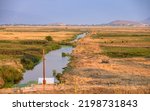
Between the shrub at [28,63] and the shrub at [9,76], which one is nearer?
the shrub at [9,76]

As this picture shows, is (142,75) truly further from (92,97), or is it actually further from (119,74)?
(92,97)

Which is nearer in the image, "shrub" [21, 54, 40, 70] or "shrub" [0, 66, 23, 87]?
"shrub" [0, 66, 23, 87]

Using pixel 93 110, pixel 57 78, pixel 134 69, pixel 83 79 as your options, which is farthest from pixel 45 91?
pixel 134 69

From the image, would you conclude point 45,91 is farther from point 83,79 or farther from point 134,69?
point 134,69

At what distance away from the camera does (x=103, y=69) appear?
27.2 meters

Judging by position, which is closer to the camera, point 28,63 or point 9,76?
point 9,76

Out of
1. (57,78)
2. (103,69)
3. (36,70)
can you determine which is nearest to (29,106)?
(57,78)

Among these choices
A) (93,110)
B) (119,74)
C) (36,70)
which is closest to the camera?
(93,110)

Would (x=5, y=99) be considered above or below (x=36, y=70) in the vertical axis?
above

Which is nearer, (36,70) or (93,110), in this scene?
(93,110)

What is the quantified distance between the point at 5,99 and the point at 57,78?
1606cm

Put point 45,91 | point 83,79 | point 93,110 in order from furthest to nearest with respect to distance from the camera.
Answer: point 83,79 < point 45,91 < point 93,110

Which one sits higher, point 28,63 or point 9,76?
point 9,76

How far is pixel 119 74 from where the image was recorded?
24.5 metres
